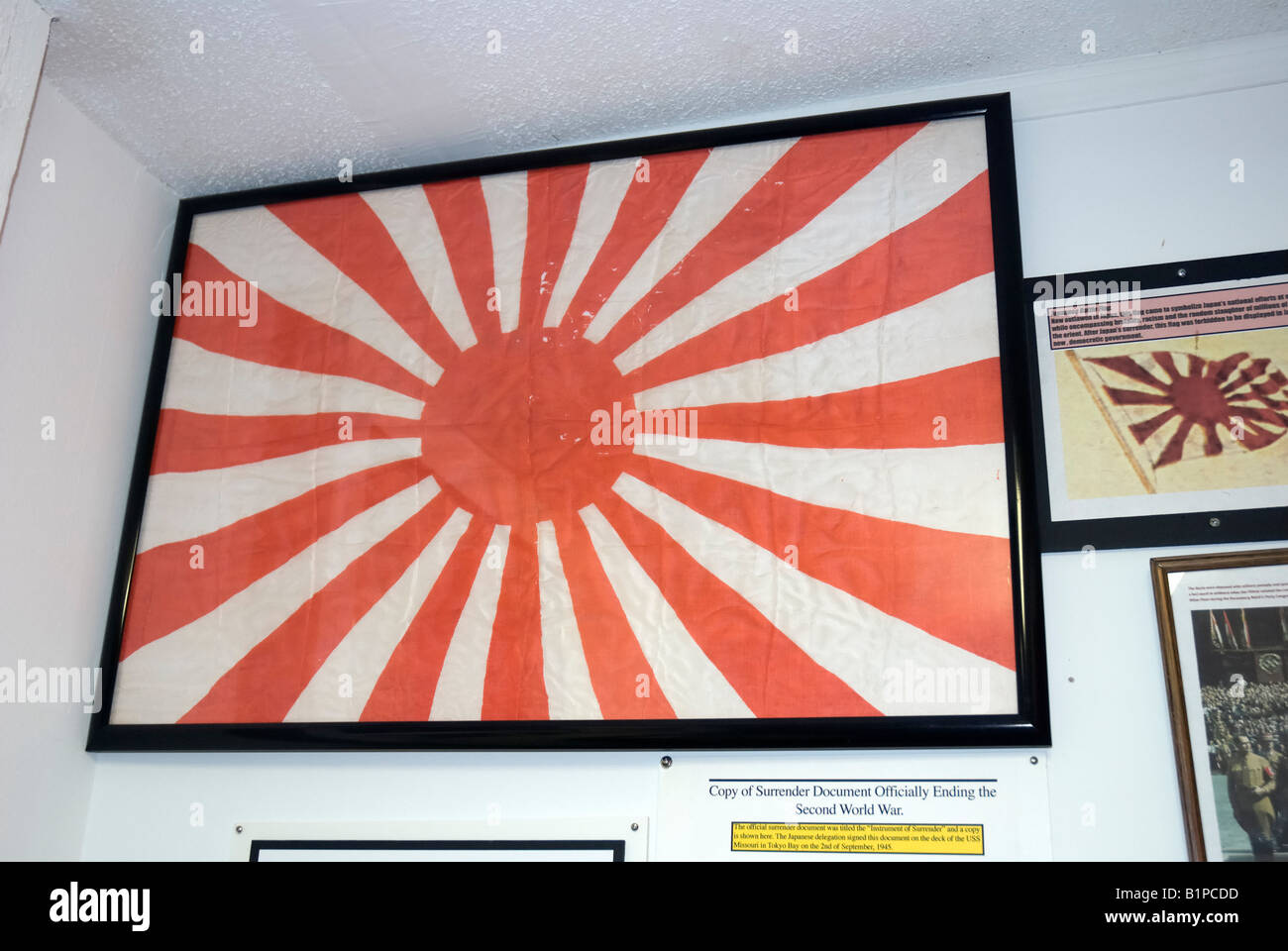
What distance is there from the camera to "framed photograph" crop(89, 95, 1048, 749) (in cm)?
158

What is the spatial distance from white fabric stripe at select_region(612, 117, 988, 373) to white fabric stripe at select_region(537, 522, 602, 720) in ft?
1.16

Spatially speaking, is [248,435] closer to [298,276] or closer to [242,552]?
[242,552]

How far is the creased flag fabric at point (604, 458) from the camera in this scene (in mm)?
1600

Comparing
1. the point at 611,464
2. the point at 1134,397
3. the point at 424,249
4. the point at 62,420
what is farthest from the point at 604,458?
the point at 62,420

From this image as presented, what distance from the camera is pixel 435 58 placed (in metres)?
1.81

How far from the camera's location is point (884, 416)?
65.5 inches

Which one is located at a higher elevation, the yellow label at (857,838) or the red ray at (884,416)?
the red ray at (884,416)

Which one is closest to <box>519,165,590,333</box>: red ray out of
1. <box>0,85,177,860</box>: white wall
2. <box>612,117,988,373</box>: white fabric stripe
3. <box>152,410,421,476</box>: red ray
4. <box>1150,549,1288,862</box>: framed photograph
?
<box>612,117,988,373</box>: white fabric stripe

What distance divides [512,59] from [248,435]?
0.85 m

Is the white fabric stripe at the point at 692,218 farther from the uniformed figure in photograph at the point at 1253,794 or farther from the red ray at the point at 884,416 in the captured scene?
the uniformed figure in photograph at the point at 1253,794

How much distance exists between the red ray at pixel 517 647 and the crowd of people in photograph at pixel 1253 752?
97 cm

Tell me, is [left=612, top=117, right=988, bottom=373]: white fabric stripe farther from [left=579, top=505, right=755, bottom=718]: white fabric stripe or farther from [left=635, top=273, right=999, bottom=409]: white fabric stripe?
[left=579, top=505, right=755, bottom=718]: white fabric stripe

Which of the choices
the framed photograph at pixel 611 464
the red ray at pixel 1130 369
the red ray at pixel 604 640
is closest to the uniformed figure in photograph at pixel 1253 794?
the framed photograph at pixel 611 464
